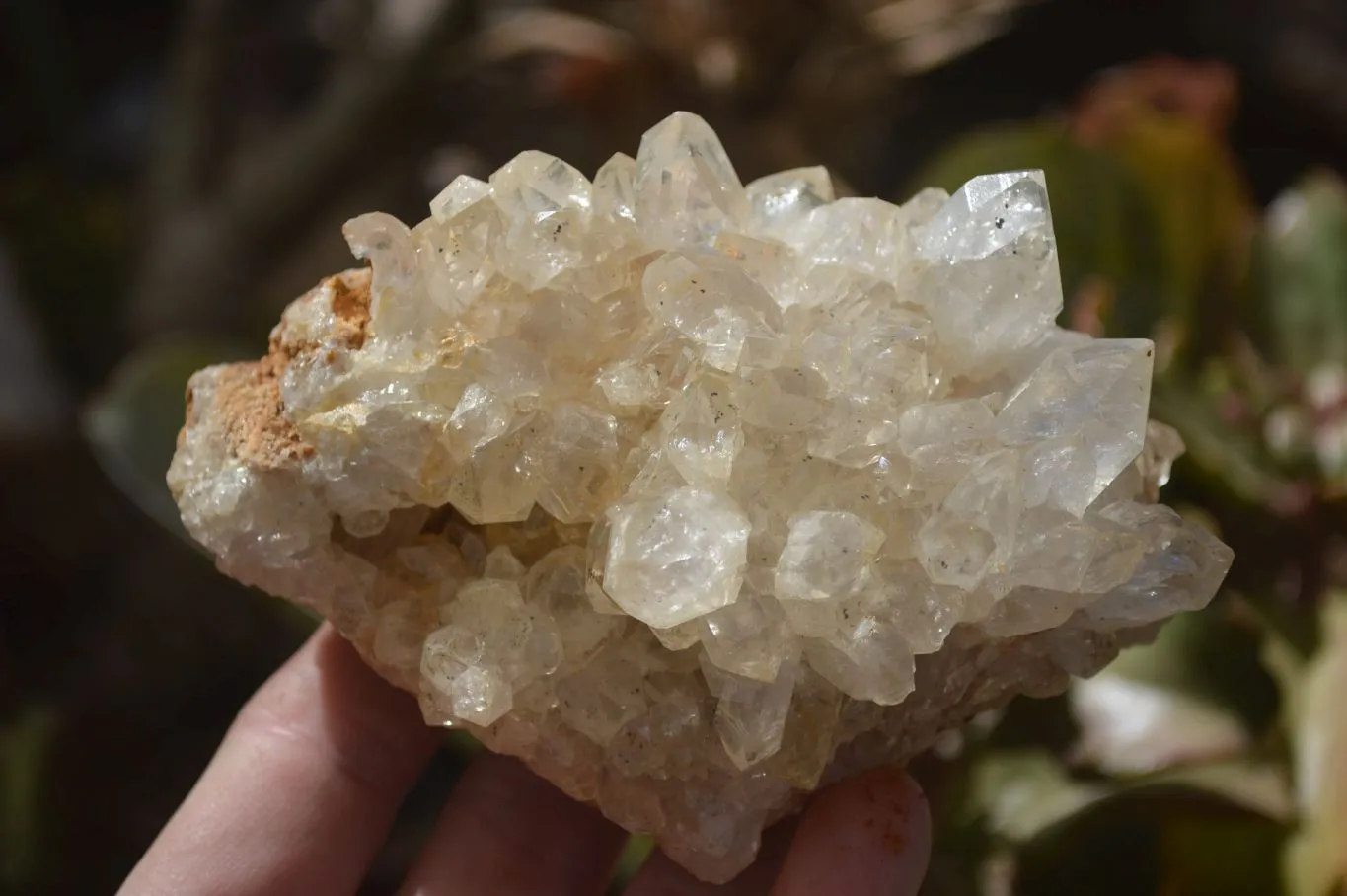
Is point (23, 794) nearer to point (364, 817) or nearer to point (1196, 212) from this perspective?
point (364, 817)

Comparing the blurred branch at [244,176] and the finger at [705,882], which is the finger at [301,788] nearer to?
the finger at [705,882]

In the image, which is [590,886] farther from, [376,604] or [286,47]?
[286,47]

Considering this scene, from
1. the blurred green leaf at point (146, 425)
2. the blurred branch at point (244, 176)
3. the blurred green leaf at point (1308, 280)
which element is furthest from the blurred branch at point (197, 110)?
the blurred green leaf at point (1308, 280)

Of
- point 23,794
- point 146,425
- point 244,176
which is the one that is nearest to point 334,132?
point 244,176

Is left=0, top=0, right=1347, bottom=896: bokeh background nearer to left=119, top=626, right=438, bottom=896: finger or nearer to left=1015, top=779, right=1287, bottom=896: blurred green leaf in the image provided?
left=1015, top=779, right=1287, bottom=896: blurred green leaf

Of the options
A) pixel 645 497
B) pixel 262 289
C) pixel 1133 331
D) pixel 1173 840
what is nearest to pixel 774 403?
pixel 645 497

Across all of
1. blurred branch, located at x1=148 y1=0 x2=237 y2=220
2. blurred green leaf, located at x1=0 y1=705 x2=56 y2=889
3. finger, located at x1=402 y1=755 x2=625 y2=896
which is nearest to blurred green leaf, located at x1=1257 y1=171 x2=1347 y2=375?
finger, located at x1=402 y1=755 x2=625 y2=896

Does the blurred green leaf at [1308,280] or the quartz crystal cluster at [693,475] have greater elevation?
the quartz crystal cluster at [693,475]
